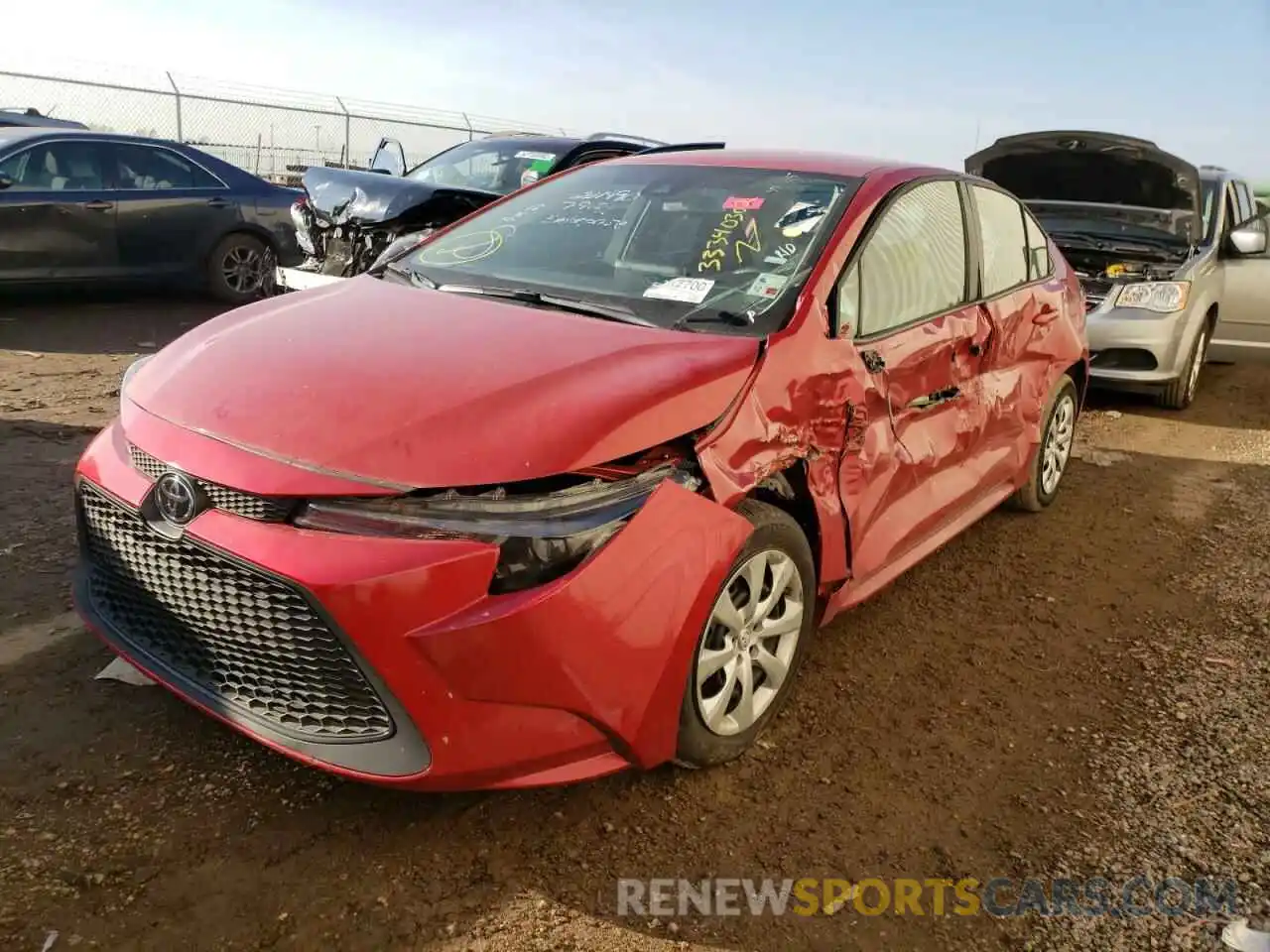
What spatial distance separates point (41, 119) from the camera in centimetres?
1168

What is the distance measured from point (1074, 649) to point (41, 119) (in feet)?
41.1

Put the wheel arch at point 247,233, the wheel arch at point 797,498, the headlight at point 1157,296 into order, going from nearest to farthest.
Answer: the wheel arch at point 797,498, the headlight at point 1157,296, the wheel arch at point 247,233

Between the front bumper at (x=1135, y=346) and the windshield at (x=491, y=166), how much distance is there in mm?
4257

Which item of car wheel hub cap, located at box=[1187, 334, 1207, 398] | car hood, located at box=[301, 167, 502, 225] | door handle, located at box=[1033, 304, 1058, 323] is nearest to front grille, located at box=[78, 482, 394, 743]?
door handle, located at box=[1033, 304, 1058, 323]

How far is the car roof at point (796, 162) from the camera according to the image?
355 cm

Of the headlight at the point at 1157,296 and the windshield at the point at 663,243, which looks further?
the headlight at the point at 1157,296

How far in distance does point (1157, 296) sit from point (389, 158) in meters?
7.15

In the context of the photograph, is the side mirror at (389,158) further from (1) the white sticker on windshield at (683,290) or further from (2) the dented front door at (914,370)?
(1) the white sticker on windshield at (683,290)

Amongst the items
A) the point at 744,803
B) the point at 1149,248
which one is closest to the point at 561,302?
the point at 744,803

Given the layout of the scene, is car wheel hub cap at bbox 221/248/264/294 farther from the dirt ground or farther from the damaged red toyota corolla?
the damaged red toyota corolla

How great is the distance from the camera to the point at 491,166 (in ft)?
26.1

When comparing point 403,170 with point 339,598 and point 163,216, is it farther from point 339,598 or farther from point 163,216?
point 339,598

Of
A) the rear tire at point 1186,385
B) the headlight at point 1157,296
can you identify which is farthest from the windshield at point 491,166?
the rear tire at point 1186,385

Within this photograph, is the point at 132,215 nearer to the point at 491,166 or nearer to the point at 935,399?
the point at 491,166
